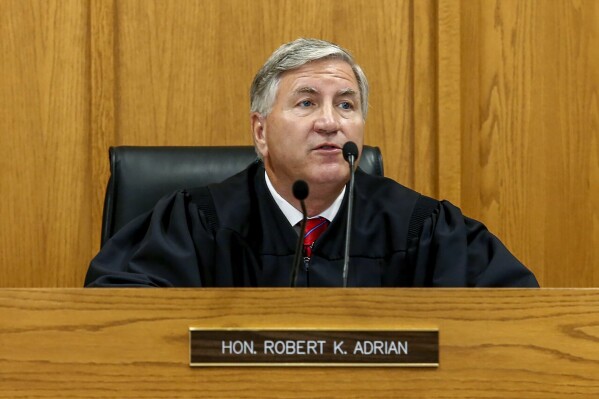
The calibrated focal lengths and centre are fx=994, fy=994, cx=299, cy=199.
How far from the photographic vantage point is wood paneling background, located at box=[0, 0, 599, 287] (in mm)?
3008

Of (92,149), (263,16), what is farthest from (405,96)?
(92,149)

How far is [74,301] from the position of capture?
145 centimetres

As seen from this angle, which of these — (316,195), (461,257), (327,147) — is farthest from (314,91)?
(461,257)

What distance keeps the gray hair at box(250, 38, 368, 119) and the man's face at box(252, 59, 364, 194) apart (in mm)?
16

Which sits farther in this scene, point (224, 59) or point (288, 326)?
point (224, 59)

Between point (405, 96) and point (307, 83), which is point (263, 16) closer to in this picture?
point (405, 96)

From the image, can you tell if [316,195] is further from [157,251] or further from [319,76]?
[157,251]

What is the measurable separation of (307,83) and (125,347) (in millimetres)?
1124

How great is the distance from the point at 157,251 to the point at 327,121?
506 mm

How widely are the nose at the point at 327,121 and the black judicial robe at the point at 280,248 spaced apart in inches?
7.6

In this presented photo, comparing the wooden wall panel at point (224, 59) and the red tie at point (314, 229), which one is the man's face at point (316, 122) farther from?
the wooden wall panel at point (224, 59)

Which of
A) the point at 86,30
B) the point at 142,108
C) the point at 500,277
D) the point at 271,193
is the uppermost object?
the point at 86,30

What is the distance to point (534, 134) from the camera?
3.10 meters

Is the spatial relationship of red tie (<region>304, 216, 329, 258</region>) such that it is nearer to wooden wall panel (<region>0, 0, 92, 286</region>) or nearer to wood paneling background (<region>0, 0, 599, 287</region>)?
wood paneling background (<region>0, 0, 599, 287</region>)
